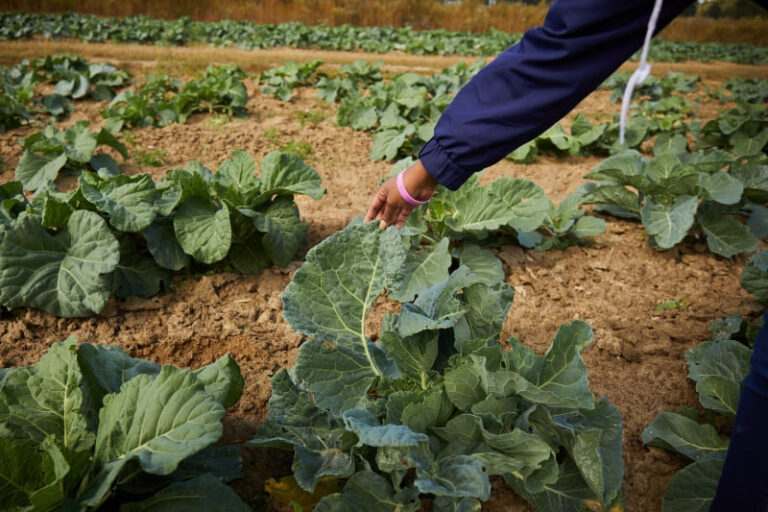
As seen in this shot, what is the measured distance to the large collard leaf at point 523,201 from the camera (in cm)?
307

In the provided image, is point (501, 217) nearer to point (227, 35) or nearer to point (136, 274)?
point (136, 274)

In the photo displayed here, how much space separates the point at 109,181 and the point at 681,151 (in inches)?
172

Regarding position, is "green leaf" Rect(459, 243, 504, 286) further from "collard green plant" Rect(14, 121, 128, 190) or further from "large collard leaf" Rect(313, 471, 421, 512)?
"collard green plant" Rect(14, 121, 128, 190)

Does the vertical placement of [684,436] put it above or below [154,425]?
below

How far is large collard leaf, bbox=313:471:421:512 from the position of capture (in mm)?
1468

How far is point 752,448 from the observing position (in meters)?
1.27

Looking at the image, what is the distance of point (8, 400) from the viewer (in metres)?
1.52

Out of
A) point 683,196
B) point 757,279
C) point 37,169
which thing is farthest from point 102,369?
point 683,196

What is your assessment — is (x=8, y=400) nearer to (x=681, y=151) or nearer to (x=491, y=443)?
(x=491, y=443)

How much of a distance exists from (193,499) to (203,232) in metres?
1.64

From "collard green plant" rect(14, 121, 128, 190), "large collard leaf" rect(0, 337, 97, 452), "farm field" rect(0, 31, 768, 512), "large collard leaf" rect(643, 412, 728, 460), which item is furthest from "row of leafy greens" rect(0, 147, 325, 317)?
"large collard leaf" rect(643, 412, 728, 460)

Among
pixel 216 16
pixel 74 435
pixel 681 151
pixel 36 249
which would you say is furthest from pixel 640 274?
pixel 216 16

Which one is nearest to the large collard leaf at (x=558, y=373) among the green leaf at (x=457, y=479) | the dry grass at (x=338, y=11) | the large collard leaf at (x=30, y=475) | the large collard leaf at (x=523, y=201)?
the green leaf at (x=457, y=479)

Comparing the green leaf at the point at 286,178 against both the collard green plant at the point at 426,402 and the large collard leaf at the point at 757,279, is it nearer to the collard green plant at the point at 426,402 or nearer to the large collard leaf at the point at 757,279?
the collard green plant at the point at 426,402
